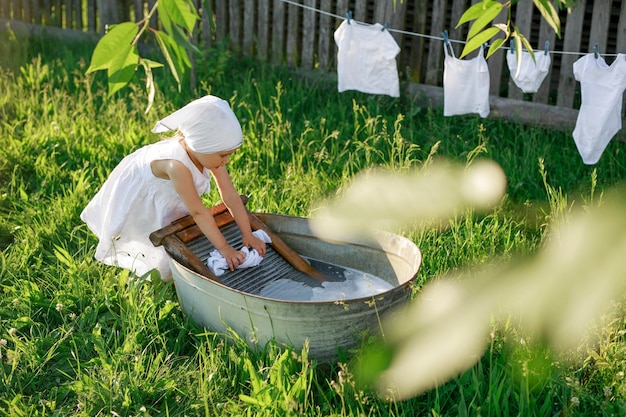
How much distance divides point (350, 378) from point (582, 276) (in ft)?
4.70

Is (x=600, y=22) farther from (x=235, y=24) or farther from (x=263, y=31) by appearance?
(x=235, y=24)

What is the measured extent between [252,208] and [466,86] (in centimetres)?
157

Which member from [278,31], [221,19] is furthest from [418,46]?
[221,19]

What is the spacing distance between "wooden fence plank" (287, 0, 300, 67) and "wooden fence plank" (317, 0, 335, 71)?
0.26 metres

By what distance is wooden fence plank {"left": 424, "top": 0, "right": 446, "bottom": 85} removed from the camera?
5.33m

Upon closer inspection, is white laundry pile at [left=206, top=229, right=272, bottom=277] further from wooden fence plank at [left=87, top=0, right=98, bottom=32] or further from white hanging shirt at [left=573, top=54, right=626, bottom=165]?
wooden fence plank at [left=87, top=0, right=98, bottom=32]

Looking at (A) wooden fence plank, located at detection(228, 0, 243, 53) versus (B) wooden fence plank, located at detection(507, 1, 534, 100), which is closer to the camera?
(B) wooden fence plank, located at detection(507, 1, 534, 100)

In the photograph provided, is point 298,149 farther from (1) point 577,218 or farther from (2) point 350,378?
(2) point 350,378

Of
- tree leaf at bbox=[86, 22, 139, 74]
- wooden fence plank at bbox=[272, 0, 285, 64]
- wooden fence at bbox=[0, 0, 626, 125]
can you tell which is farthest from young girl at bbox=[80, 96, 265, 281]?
wooden fence plank at bbox=[272, 0, 285, 64]

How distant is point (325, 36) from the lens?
5.84 metres

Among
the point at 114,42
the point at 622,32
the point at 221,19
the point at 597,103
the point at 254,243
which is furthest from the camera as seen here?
the point at 221,19

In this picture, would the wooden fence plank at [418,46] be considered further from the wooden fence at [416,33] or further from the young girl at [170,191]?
the young girl at [170,191]

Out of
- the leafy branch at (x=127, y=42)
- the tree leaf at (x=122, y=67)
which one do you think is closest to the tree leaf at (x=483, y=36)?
the leafy branch at (x=127, y=42)

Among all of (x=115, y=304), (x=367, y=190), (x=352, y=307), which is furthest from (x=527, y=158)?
(x=115, y=304)
